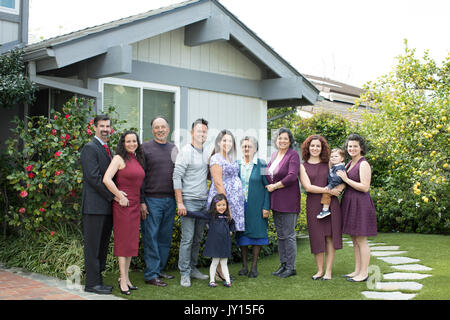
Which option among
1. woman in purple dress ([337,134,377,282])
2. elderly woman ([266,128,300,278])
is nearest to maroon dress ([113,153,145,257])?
elderly woman ([266,128,300,278])

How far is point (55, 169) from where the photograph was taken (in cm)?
646

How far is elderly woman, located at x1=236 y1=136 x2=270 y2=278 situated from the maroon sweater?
0.99 meters

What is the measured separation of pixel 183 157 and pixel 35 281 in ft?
7.37

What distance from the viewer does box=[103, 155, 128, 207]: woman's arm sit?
531cm

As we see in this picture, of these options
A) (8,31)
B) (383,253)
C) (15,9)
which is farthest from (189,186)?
(15,9)

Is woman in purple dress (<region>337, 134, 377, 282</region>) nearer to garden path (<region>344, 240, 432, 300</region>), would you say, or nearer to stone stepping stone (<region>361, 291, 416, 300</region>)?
garden path (<region>344, 240, 432, 300</region>)

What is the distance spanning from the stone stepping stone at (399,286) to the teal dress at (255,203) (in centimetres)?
147

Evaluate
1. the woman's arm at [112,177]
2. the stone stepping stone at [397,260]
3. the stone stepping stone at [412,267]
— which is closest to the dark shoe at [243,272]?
the woman's arm at [112,177]

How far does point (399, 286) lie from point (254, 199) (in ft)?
6.31

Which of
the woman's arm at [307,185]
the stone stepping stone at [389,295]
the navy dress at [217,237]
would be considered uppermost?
the woman's arm at [307,185]

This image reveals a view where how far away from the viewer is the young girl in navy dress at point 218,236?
5.81 metres

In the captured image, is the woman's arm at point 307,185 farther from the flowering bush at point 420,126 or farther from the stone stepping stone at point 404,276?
the flowering bush at point 420,126

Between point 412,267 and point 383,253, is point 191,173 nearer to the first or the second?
point 412,267

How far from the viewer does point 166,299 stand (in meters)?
5.19
